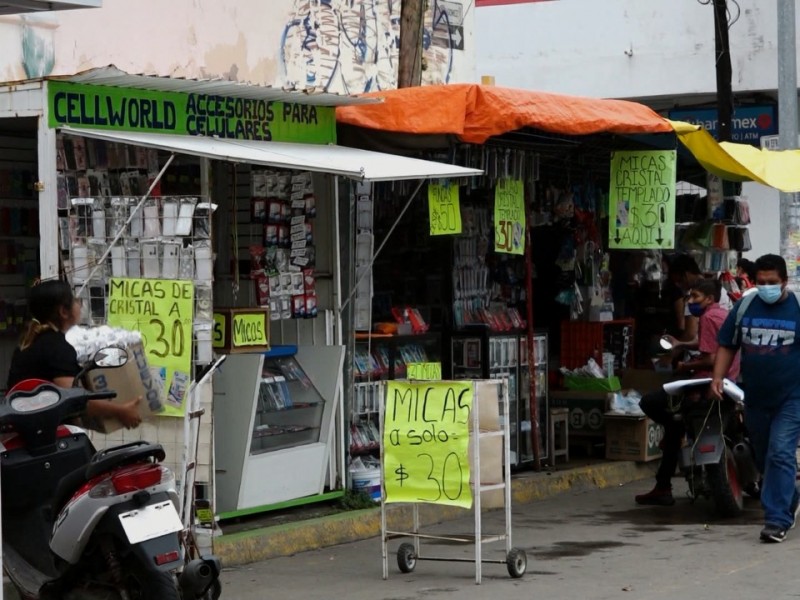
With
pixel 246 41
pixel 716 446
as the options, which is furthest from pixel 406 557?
pixel 246 41

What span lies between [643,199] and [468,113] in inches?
105

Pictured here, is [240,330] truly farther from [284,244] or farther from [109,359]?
[109,359]

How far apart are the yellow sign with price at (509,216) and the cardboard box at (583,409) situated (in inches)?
87.5

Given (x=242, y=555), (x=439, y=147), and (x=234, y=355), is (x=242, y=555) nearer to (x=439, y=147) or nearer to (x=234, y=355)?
(x=234, y=355)

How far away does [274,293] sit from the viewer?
32.2 ft

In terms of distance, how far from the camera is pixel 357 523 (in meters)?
9.91

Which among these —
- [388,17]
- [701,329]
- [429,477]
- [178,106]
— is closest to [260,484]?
[429,477]

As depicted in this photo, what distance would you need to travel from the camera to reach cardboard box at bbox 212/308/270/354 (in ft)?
30.1

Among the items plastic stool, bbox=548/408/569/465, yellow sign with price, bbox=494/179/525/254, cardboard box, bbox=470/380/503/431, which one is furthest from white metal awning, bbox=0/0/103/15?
plastic stool, bbox=548/408/569/465

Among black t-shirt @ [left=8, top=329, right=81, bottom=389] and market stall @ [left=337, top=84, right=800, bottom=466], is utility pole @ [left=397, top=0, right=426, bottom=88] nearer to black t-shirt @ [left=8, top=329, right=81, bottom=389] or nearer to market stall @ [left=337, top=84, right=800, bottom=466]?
market stall @ [left=337, top=84, right=800, bottom=466]

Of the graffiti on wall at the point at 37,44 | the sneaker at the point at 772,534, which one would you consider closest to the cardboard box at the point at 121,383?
the graffiti on wall at the point at 37,44

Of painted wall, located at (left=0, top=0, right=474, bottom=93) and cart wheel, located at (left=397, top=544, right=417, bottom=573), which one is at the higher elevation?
painted wall, located at (left=0, top=0, right=474, bottom=93)

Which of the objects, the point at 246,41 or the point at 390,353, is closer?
the point at 390,353

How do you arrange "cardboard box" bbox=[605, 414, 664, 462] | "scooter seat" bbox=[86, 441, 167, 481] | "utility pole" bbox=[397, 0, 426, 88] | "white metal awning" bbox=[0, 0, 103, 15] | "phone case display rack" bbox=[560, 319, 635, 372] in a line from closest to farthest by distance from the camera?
"scooter seat" bbox=[86, 441, 167, 481] < "white metal awning" bbox=[0, 0, 103, 15] < "utility pole" bbox=[397, 0, 426, 88] < "cardboard box" bbox=[605, 414, 664, 462] < "phone case display rack" bbox=[560, 319, 635, 372]
